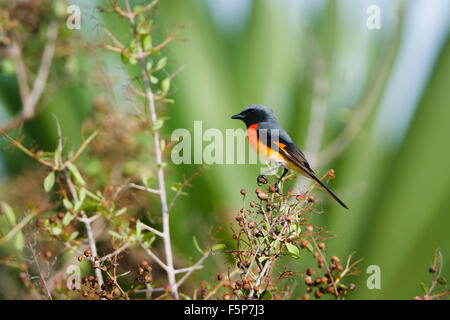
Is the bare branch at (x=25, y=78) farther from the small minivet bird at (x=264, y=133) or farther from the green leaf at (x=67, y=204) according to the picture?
the small minivet bird at (x=264, y=133)

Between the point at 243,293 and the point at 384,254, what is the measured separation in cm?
76

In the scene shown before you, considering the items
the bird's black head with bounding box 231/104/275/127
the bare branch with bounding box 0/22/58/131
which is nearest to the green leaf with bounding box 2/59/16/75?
the bare branch with bounding box 0/22/58/131

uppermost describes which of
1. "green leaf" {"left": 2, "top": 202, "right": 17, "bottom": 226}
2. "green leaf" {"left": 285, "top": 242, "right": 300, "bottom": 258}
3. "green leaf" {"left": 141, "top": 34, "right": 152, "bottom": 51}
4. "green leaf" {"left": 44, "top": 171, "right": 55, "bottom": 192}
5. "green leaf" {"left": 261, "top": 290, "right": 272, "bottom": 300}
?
"green leaf" {"left": 141, "top": 34, "right": 152, "bottom": 51}

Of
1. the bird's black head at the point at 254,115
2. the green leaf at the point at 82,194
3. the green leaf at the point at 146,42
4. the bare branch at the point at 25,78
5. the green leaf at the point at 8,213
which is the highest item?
the green leaf at the point at 146,42

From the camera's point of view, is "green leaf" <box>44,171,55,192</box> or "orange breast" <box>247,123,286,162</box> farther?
"orange breast" <box>247,123,286,162</box>

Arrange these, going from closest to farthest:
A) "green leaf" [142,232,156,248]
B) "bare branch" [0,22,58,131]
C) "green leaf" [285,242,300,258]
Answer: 1. "green leaf" [285,242,300,258]
2. "green leaf" [142,232,156,248]
3. "bare branch" [0,22,58,131]

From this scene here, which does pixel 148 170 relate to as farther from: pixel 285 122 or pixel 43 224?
pixel 285 122

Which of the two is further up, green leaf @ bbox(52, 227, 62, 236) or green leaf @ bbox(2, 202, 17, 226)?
green leaf @ bbox(2, 202, 17, 226)

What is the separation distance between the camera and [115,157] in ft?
2.40

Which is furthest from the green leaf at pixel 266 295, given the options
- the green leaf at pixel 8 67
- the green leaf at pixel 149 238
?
the green leaf at pixel 8 67

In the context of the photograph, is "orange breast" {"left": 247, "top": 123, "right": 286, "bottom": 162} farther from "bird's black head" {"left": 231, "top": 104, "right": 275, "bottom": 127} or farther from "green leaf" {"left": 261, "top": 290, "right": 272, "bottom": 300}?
"green leaf" {"left": 261, "top": 290, "right": 272, "bottom": 300}

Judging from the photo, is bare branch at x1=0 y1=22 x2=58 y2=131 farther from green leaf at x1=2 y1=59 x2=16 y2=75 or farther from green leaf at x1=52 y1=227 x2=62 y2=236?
green leaf at x1=52 y1=227 x2=62 y2=236

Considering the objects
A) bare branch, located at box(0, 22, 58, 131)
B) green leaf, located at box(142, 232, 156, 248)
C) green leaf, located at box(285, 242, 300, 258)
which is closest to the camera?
green leaf, located at box(285, 242, 300, 258)

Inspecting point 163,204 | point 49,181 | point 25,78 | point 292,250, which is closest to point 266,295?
point 292,250
